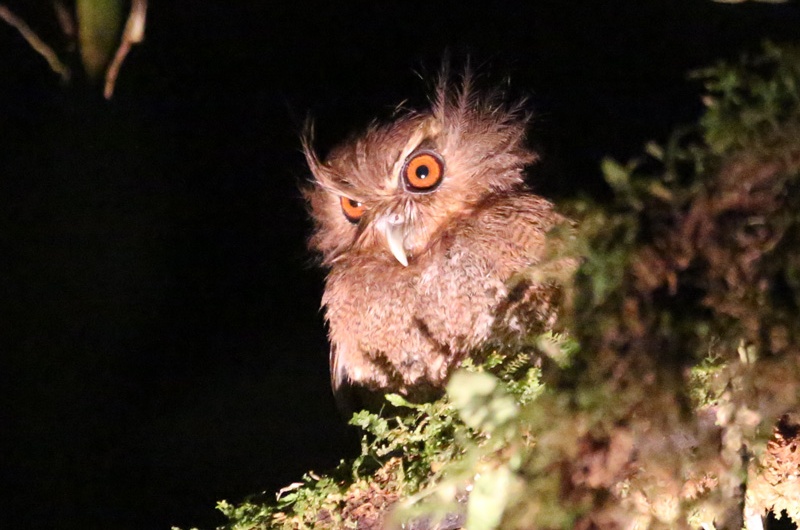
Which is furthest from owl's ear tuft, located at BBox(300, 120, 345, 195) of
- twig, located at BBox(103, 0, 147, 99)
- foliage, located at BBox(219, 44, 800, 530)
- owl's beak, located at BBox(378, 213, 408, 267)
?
foliage, located at BBox(219, 44, 800, 530)

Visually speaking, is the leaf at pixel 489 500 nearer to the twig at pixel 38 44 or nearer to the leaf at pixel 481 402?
the leaf at pixel 481 402

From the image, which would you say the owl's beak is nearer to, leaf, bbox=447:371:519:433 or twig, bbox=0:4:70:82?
twig, bbox=0:4:70:82

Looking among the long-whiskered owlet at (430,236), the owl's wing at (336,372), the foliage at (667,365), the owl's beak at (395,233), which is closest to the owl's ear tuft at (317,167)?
the long-whiskered owlet at (430,236)

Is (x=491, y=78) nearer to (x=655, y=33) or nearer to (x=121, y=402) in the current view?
(x=655, y=33)

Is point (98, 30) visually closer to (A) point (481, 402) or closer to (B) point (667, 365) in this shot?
(A) point (481, 402)

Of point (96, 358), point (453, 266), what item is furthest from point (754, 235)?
point (96, 358)
